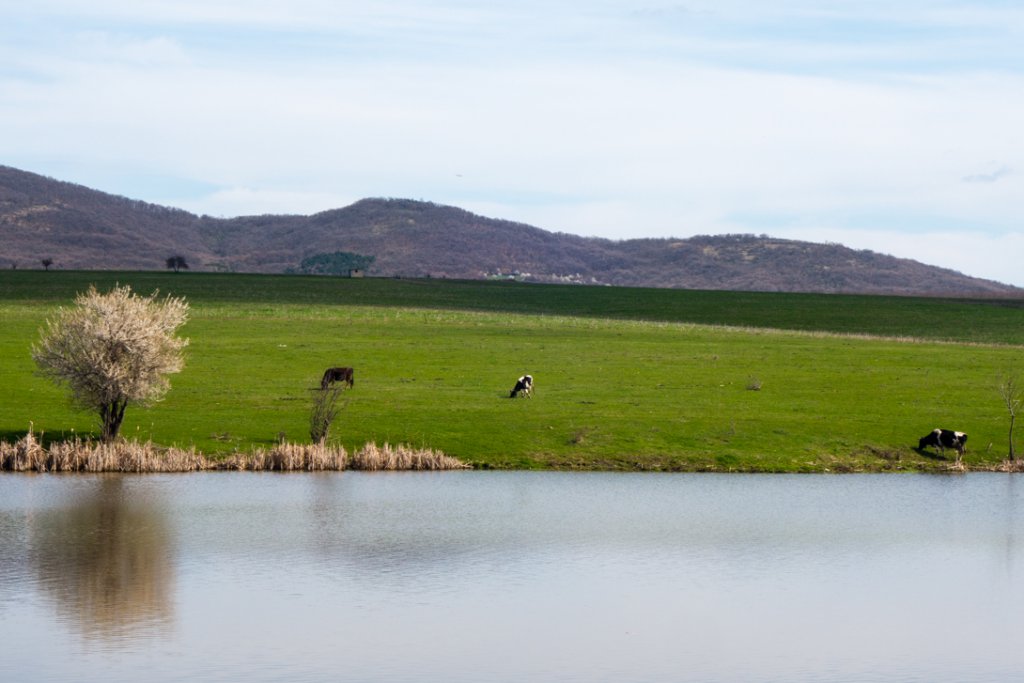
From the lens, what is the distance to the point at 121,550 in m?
34.9

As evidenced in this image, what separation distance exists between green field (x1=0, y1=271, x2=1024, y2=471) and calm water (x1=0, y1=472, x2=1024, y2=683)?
527 centimetres

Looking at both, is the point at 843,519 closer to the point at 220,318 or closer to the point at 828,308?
the point at 220,318

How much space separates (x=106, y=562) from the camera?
110ft

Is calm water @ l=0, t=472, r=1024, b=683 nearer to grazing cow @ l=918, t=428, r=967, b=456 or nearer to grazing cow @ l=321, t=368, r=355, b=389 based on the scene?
grazing cow @ l=918, t=428, r=967, b=456

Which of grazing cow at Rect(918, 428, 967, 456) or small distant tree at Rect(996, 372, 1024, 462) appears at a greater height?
small distant tree at Rect(996, 372, 1024, 462)

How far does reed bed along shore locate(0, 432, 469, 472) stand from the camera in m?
47.1

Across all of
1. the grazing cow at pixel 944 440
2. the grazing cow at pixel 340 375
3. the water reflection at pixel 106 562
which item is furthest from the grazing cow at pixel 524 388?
the water reflection at pixel 106 562

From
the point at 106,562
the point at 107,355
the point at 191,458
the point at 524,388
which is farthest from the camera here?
the point at 524,388

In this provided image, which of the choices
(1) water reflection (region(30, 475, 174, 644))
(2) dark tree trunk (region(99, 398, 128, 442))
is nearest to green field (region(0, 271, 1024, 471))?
(2) dark tree trunk (region(99, 398, 128, 442))

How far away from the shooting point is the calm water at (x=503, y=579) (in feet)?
82.3

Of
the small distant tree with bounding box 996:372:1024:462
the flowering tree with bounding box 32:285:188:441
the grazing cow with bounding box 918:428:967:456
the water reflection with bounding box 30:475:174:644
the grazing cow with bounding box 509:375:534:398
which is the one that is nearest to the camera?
the water reflection with bounding box 30:475:174:644

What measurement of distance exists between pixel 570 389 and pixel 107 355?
78.9 ft

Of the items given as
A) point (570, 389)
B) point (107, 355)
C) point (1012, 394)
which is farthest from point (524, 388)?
point (1012, 394)

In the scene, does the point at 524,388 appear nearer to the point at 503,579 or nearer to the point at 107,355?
the point at 107,355
